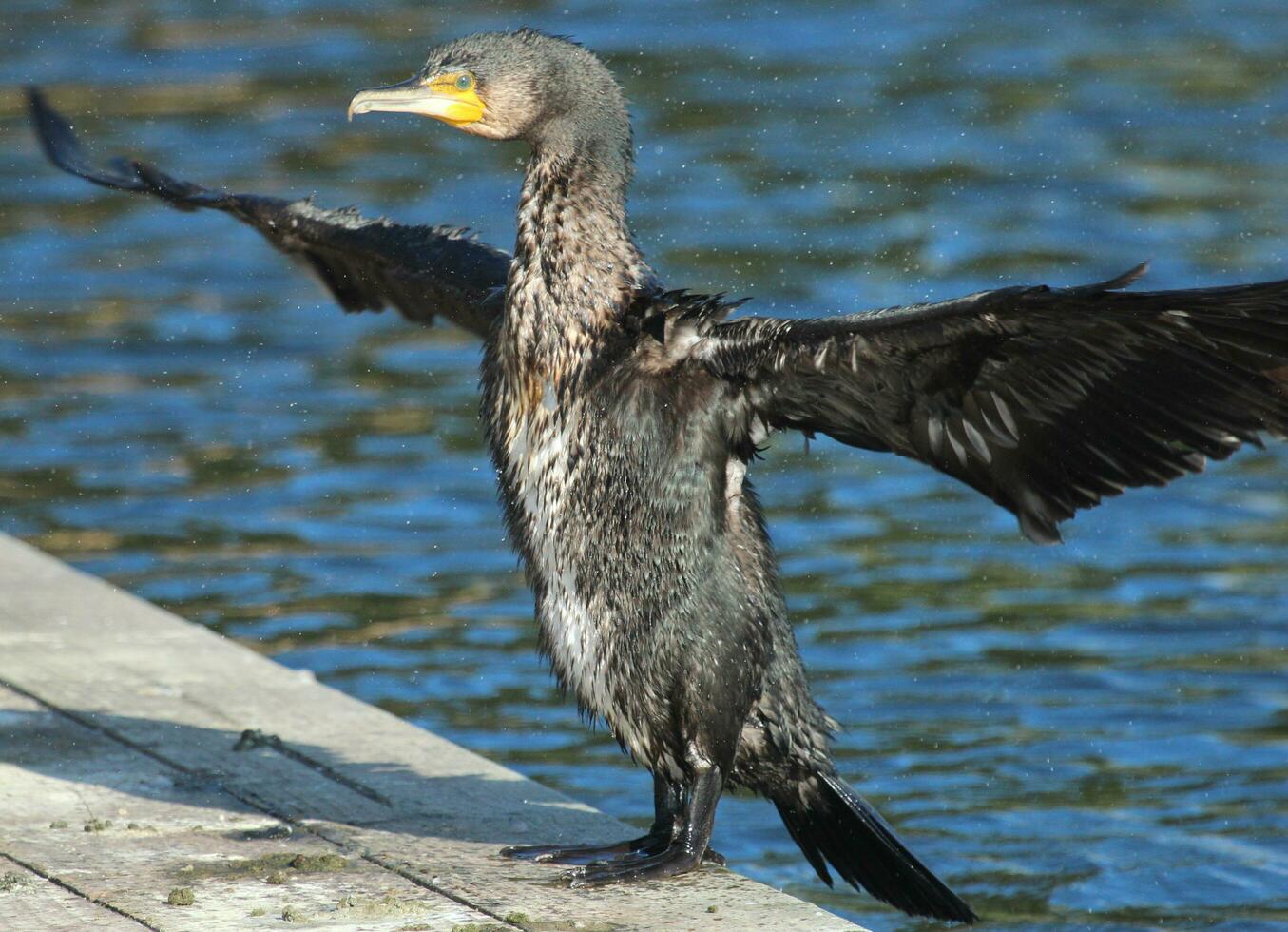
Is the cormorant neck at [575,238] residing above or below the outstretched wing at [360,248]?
above

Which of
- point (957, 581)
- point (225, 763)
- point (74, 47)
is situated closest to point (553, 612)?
point (225, 763)

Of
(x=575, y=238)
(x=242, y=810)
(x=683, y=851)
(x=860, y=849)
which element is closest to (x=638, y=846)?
(x=683, y=851)

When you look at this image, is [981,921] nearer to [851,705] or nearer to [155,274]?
[851,705]

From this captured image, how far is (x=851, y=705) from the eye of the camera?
6.38 metres

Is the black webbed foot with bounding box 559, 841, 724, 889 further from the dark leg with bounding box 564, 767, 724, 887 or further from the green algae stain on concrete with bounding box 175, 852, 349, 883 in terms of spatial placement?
the green algae stain on concrete with bounding box 175, 852, 349, 883

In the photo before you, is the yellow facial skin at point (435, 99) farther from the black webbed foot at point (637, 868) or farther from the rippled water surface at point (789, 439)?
the rippled water surface at point (789, 439)

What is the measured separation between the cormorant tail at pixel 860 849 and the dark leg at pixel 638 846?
0.25 m

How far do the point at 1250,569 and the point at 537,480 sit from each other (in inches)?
149

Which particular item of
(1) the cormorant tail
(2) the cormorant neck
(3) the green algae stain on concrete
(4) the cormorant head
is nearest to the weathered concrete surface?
(3) the green algae stain on concrete

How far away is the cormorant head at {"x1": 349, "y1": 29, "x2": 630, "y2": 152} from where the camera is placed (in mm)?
4387

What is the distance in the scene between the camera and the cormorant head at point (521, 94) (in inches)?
173

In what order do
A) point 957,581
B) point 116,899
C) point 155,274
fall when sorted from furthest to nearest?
1. point 155,274
2. point 957,581
3. point 116,899

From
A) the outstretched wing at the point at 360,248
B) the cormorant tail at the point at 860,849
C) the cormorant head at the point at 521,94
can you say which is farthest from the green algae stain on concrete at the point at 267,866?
the cormorant head at the point at 521,94

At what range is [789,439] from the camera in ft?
28.5
